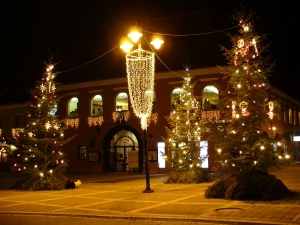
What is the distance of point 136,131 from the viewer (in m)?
31.8

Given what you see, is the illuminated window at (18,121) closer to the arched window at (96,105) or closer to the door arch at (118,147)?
the arched window at (96,105)

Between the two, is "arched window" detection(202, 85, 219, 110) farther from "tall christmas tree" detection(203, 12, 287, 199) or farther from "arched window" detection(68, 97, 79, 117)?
"tall christmas tree" detection(203, 12, 287, 199)

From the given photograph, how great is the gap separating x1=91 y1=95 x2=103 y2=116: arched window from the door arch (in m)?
2.54

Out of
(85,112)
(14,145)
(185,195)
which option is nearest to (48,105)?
(14,145)

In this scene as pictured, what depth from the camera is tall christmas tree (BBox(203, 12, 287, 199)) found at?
45.5 feet

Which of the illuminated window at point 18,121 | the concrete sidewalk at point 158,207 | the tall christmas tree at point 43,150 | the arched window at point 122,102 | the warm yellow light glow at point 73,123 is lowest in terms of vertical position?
the concrete sidewalk at point 158,207

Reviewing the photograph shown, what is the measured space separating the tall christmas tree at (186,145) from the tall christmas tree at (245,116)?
6.58 metres

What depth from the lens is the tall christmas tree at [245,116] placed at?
13.9 metres

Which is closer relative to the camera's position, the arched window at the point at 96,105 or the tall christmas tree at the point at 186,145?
the tall christmas tree at the point at 186,145

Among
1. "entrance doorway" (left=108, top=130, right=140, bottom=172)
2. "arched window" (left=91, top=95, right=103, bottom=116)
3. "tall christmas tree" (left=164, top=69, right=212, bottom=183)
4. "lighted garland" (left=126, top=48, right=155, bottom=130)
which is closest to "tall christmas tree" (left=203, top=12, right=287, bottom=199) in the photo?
"lighted garland" (left=126, top=48, right=155, bottom=130)

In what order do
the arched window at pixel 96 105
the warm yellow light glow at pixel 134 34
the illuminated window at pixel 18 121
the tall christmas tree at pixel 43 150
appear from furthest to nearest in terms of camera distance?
the illuminated window at pixel 18 121, the arched window at pixel 96 105, the tall christmas tree at pixel 43 150, the warm yellow light glow at pixel 134 34

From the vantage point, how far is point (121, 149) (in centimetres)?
3303

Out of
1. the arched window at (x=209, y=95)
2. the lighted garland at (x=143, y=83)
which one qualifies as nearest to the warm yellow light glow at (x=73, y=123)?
the arched window at (x=209, y=95)

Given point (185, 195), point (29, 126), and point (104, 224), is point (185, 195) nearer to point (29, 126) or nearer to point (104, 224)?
point (104, 224)
